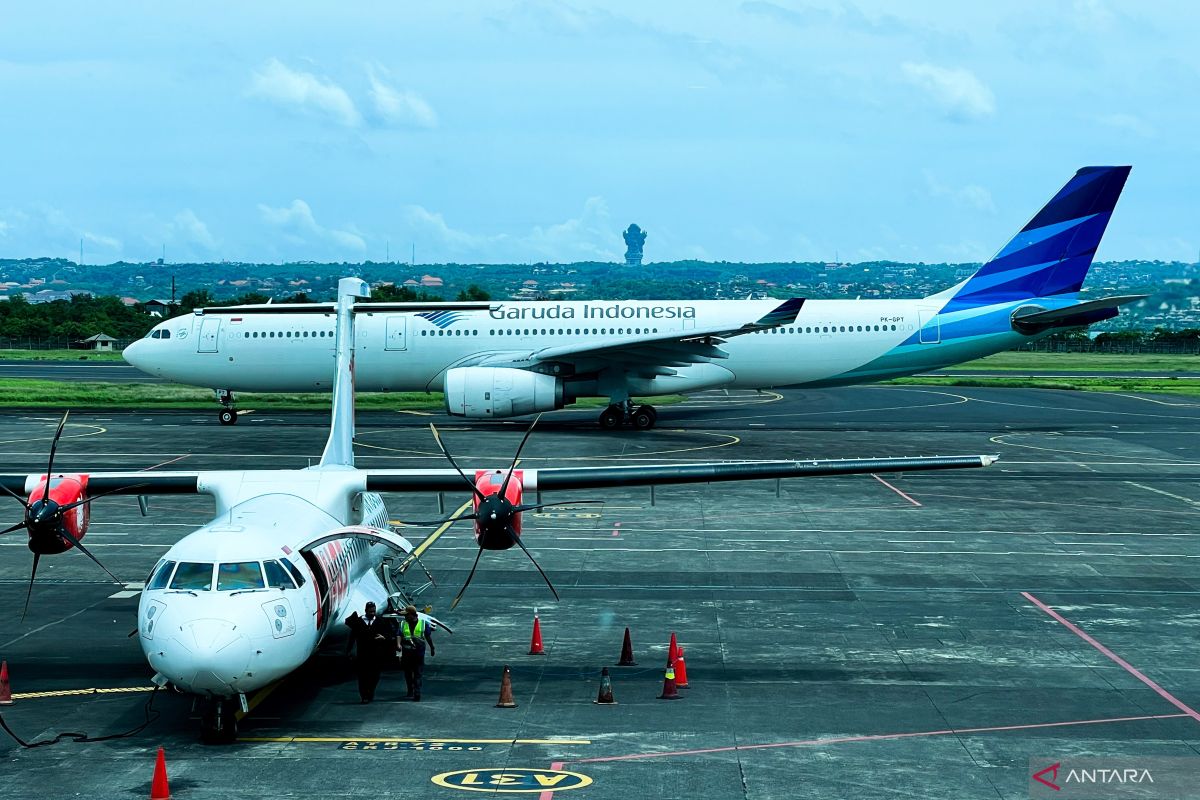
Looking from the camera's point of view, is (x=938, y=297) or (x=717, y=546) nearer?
(x=717, y=546)

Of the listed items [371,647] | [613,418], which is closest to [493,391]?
[613,418]

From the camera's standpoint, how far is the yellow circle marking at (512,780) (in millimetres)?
14836

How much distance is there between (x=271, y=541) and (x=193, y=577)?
1.28m

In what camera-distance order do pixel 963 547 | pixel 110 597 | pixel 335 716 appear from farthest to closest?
pixel 963 547 → pixel 110 597 → pixel 335 716

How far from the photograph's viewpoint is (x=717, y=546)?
3070cm

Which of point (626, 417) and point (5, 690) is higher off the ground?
point (626, 417)

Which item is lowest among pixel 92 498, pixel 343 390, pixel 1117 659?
pixel 1117 659

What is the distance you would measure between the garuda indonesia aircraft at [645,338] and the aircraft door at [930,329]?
0.04 metres

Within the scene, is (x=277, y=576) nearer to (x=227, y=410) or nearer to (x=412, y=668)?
(x=412, y=668)

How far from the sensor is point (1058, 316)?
5112 centimetres

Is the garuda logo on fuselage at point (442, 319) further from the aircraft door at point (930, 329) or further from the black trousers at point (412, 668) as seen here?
the black trousers at point (412, 668)

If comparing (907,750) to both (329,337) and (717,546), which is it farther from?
(329,337)

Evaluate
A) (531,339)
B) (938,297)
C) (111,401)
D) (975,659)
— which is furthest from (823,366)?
(111,401)

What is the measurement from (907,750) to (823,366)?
39.1 meters
